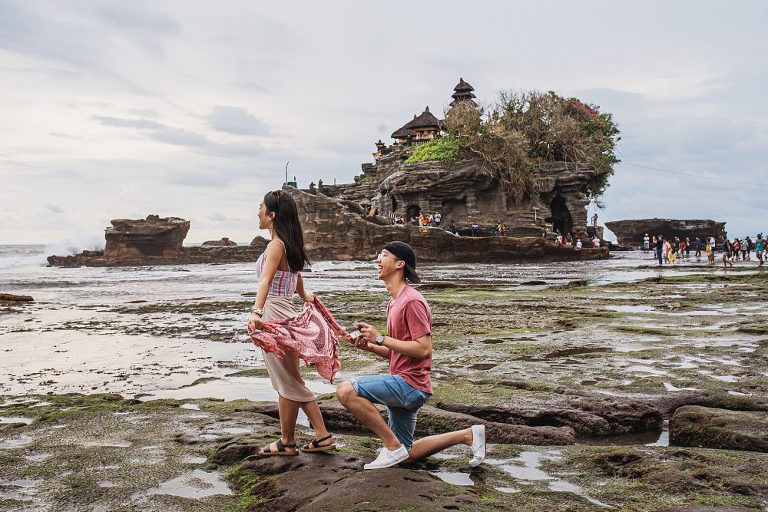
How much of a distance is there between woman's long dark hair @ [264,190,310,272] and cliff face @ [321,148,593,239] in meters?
49.4

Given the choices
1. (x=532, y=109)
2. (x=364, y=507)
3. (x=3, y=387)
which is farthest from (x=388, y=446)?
(x=532, y=109)

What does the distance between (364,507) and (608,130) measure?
63.2 meters

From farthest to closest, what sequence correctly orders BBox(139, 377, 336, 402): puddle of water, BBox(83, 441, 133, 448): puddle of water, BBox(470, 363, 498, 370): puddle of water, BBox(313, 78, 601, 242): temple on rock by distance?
BBox(313, 78, 601, 242): temple on rock < BBox(470, 363, 498, 370): puddle of water < BBox(139, 377, 336, 402): puddle of water < BBox(83, 441, 133, 448): puddle of water

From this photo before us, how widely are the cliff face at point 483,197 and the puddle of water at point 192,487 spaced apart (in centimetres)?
4998

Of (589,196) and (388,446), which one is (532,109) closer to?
(589,196)

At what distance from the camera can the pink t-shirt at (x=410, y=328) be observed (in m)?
4.70

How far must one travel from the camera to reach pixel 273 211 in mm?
5176

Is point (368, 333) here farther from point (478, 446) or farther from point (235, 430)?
point (235, 430)

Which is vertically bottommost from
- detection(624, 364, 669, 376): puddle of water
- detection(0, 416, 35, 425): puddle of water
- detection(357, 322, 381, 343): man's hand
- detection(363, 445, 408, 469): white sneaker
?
detection(0, 416, 35, 425): puddle of water

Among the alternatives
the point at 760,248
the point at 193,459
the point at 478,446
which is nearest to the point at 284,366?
the point at 193,459

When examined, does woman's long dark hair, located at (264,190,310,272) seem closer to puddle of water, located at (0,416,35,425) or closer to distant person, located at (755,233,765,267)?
puddle of water, located at (0,416,35,425)

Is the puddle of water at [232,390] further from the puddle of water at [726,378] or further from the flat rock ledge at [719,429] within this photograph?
the puddle of water at [726,378]

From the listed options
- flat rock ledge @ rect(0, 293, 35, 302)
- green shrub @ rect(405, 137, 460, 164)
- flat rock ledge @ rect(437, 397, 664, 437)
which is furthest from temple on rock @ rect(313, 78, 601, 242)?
flat rock ledge @ rect(437, 397, 664, 437)

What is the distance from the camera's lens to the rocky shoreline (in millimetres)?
4324
